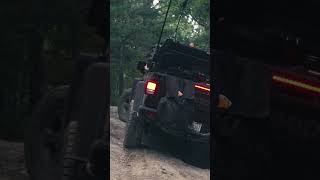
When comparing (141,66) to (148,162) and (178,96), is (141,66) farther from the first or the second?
(148,162)

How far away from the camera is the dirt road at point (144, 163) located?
63.8 inches

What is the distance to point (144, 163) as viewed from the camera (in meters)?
1.63

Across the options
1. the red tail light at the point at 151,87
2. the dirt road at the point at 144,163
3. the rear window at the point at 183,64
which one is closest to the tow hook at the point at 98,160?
the dirt road at the point at 144,163

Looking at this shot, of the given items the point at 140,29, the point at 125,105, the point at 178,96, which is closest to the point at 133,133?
the point at 125,105

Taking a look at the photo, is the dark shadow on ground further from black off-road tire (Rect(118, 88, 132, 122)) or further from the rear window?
the rear window

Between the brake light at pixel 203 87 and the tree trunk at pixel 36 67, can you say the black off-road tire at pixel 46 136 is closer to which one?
the tree trunk at pixel 36 67

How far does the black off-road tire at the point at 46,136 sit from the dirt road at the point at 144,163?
246mm
